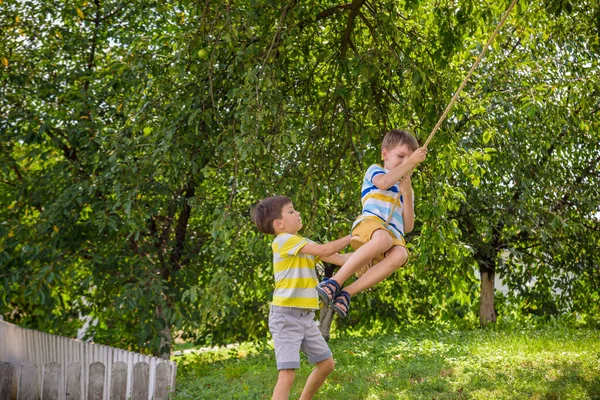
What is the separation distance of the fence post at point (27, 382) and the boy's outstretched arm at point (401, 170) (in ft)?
11.9

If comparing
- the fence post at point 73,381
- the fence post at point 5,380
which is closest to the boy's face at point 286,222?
the fence post at point 73,381

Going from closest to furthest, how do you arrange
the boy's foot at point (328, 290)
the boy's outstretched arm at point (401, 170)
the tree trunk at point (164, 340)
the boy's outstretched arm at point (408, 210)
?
the boy's foot at point (328, 290) < the boy's outstretched arm at point (401, 170) < the boy's outstretched arm at point (408, 210) < the tree trunk at point (164, 340)

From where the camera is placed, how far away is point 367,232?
12.5 feet

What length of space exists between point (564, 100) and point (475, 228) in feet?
7.82

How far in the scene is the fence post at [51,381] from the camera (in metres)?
5.92

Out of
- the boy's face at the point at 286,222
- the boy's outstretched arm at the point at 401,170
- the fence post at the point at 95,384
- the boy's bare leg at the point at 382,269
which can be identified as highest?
the boy's outstretched arm at the point at 401,170

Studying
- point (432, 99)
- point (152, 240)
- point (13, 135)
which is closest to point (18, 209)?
point (13, 135)

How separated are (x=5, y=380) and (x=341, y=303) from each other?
134 inches

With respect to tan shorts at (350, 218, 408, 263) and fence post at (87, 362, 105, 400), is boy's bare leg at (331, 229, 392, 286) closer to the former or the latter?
tan shorts at (350, 218, 408, 263)

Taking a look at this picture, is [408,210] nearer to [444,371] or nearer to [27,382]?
[444,371]

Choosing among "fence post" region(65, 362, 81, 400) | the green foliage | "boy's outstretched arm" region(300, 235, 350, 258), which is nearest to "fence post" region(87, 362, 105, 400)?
"fence post" region(65, 362, 81, 400)

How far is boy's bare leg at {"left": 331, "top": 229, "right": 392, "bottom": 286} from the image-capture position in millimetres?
3705

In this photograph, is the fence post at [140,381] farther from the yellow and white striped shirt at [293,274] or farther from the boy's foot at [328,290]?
the boy's foot at [328,290]

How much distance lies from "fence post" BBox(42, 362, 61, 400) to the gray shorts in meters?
2.79
